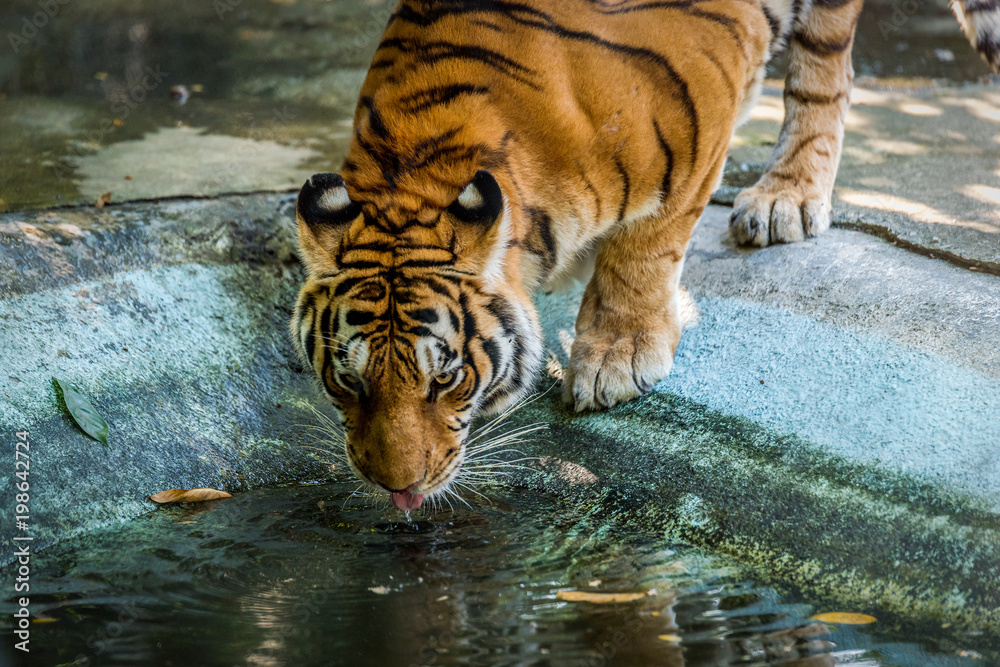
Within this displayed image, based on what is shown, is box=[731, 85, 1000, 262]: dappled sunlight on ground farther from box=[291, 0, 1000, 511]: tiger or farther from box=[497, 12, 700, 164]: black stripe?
box=[497, 12, 700, 164]: black stripe

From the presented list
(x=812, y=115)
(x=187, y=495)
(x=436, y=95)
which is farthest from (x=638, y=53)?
(x=187, y=495)

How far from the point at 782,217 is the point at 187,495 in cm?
220

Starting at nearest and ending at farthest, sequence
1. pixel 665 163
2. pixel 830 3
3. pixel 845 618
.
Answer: pixel 845 618
pixel 665 163
pixel 830 3

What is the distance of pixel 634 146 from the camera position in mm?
2566

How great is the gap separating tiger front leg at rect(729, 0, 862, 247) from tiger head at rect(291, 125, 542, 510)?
4.75ft

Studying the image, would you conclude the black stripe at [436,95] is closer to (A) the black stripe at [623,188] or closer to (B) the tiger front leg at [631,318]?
(A) the black stripe at [623,188]

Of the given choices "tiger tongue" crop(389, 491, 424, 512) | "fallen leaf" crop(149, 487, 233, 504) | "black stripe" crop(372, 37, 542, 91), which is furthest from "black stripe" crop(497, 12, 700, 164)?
"fallen leaf" crop(149, 487, 233, 504)

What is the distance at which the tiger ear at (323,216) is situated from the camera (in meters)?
2.19

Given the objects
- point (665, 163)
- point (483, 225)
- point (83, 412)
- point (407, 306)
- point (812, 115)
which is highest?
point (812, 115)

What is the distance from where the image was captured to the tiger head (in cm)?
213

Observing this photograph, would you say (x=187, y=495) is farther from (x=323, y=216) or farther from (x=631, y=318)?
(x=631, y=318)

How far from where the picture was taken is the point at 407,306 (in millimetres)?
2125

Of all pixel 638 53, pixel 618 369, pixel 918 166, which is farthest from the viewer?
pixel 918 166

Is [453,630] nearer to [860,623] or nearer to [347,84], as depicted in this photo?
[860,623]
